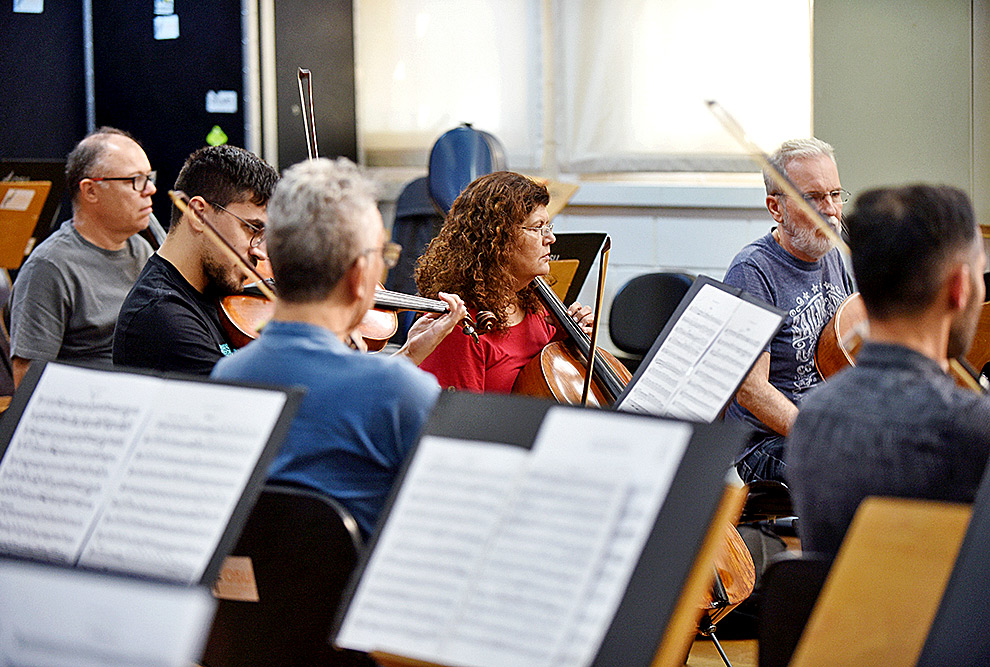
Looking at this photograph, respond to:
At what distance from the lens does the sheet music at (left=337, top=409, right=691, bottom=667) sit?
1.03 meters

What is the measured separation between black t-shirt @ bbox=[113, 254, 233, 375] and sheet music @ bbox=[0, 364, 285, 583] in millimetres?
840

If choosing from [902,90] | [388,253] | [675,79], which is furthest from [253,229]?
[675,79]

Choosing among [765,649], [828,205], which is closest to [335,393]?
[765,649]

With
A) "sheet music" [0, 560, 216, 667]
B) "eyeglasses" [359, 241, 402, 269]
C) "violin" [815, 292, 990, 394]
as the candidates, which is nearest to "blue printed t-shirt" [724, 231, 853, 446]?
"violin" [815, 292, 990, 394]

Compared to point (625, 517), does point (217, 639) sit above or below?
below

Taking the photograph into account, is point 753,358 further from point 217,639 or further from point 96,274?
point 96,274

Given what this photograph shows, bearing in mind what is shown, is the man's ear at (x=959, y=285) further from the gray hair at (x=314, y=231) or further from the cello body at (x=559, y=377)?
the cello body at (x=559, y=377)

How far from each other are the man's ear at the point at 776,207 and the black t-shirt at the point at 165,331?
1.32m

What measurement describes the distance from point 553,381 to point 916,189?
1.16 m

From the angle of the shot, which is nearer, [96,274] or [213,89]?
[96,274]

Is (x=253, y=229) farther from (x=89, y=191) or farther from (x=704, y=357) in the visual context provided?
(x=704, y=357)

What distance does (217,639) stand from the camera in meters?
1.39

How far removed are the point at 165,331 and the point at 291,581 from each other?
1025 mm

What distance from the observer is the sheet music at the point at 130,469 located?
1174mm
